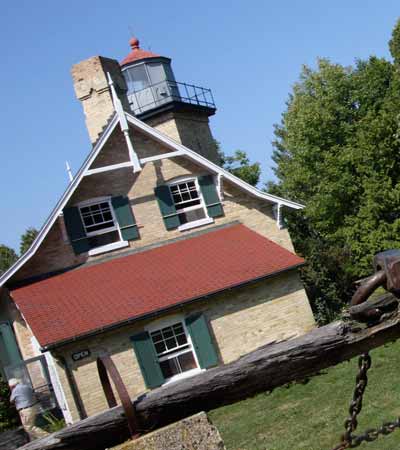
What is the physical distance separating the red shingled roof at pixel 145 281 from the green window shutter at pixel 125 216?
2.34 ft

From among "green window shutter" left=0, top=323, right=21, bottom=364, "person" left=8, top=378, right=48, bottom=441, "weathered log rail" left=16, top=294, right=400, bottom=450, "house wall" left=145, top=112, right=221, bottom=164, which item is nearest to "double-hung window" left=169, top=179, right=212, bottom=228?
"green window shutter" left=0, top=323, right=21, bottom=364

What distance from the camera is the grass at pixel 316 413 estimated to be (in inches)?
397

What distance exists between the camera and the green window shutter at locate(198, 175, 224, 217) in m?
22.1

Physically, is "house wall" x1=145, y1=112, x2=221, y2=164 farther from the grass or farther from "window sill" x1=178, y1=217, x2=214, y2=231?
the grass

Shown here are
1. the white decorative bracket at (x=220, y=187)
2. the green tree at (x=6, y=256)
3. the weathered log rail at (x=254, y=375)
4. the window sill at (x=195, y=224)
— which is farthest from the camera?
the green tree at (x=6, y=256)

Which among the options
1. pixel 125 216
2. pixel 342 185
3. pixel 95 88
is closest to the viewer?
pixel 125 216

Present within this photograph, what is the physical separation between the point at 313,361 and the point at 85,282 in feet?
57.0

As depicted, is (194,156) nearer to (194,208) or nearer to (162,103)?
(194,208)

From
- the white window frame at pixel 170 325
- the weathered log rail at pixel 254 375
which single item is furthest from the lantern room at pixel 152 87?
the weathered log rail at pixel 254 375

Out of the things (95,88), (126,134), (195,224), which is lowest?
(195,224)

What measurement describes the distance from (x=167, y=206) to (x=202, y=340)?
4.82 m

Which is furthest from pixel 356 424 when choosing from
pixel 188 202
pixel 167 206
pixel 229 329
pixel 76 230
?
pixel 188 202

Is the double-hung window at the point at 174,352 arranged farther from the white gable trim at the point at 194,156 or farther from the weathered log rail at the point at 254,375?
the weathered log rail at the point at 254,375

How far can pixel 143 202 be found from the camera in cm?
2139
